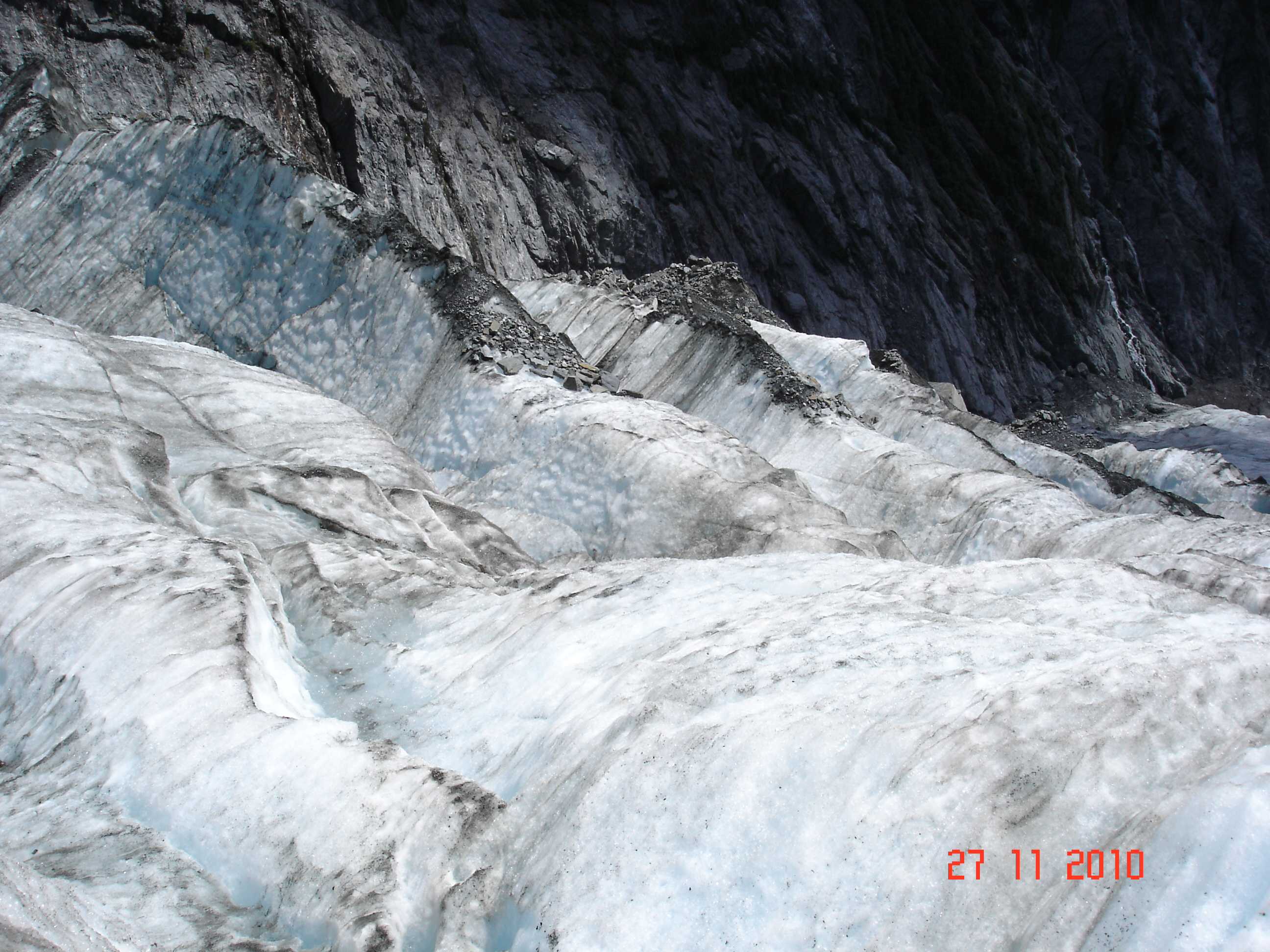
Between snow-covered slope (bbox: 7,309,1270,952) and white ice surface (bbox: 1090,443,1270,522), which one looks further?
white ice surface (bbox: 1090,443,1270,522)

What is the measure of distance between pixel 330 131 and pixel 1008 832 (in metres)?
32.4

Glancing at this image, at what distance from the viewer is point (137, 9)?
2764 centimetres

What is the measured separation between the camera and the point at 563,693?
5508 millimetres

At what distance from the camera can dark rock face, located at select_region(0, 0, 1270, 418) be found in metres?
30.4

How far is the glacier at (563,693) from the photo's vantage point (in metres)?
3.57

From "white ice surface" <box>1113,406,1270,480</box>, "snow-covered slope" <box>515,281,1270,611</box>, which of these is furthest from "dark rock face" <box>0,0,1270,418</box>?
"snow-covered slope" <box>515,281,1270,611</box>

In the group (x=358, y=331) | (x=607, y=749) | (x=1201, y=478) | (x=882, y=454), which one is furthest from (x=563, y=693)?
(x=1201, y=478)

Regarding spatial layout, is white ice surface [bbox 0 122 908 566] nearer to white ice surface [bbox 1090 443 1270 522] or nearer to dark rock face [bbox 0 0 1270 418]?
dark rock face [bbox 0 0 1270 418]

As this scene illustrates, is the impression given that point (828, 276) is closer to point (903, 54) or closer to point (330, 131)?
point (903, 54)
